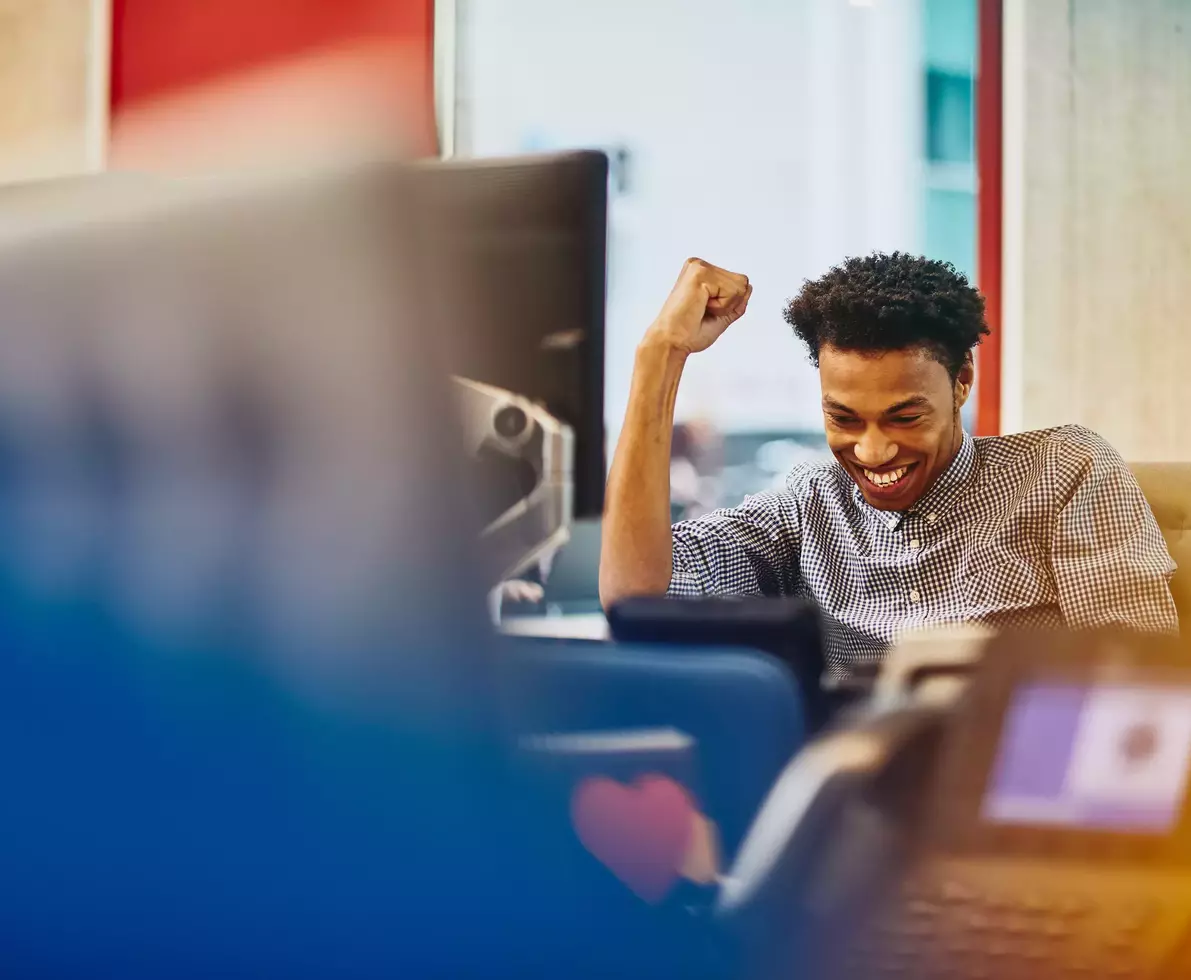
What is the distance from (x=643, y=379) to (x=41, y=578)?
30.7 inches

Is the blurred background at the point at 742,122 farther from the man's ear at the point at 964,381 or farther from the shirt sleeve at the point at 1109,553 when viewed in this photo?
the shirt sleeve at the point at 1109,553

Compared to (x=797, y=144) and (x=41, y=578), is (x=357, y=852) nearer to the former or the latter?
(x=41, y=578)

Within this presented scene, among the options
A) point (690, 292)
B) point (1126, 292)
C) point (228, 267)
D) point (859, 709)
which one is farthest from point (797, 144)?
point (228, 267)

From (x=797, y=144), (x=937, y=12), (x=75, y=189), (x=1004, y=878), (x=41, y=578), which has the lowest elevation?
(x=1004, y=878)

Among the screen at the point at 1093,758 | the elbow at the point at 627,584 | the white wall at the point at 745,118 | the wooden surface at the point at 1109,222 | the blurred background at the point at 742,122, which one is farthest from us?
the wooden surface at the point at 1109,222

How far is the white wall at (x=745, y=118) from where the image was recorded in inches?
74.5

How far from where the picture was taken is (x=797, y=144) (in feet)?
7.76

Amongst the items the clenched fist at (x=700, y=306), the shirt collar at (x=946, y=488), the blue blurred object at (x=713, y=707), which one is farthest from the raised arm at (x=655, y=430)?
the blue blurred object at (x=713, y=707)

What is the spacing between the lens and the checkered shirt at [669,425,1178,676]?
1.07 metres

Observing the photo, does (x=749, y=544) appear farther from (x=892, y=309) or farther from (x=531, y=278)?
(x=531, y=278)

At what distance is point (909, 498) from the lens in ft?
3.88

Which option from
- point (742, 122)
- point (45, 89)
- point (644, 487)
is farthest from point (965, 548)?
point (742, 122)

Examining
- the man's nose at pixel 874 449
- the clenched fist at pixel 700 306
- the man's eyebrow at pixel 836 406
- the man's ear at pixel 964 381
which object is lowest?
the man's nose at pixel 874 449

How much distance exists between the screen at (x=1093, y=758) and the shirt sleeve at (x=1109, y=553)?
69cm
